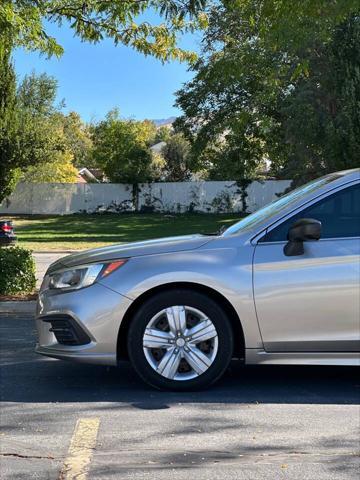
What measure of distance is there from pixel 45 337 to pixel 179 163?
43547 millimetres

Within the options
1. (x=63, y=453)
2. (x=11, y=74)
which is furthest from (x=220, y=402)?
(x=11, y=74)

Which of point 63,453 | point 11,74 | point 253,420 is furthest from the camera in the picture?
point 11,74

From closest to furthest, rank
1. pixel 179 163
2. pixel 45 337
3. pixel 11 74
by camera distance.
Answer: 1. pixel 45 337
2. pixel 11 74
3. pixel 179 163

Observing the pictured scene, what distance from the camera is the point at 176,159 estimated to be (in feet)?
159

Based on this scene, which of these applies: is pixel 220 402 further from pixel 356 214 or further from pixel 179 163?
pixel 179 163

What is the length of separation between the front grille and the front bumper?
0.03ft

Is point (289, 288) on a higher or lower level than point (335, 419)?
higher

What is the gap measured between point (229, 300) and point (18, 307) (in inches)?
189

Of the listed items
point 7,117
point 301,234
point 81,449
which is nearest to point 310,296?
point 301,234

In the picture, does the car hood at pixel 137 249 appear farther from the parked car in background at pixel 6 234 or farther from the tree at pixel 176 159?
the tree at pixel 176 159

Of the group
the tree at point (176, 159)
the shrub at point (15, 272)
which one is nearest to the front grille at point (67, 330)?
the shrub at point (15, 272)

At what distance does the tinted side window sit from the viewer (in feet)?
16.1

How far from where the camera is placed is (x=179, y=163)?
48094 mm

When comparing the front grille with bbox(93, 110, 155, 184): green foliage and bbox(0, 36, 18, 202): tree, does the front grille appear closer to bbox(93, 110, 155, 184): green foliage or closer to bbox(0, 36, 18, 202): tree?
bbox(0, 36, 18, 202): tree
